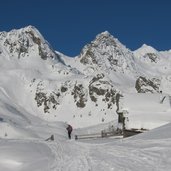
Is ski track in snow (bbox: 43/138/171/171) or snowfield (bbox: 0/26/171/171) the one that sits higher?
snowfield (bbox: 0/26/171/171)

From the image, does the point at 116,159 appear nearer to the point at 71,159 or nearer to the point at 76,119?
the point at 71,159

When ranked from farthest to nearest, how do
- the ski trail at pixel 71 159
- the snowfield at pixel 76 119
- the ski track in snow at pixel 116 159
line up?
the snowfield at pixel 76 119
the ski trail at pixel 71 159
the ski track in snow at pixel 116 159

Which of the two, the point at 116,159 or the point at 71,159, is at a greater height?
the point at 71,159

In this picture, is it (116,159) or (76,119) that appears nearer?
(116,159)

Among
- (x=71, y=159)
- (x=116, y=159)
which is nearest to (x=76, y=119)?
(x=71, y=159)

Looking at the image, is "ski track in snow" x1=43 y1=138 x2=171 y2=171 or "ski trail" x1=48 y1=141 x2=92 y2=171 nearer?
"ski track in snow" x1=43 y1=138 x2=171 y2=171

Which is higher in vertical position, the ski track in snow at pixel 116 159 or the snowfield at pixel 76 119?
the snowfield at pixel 76 119

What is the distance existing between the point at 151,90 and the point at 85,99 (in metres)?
21.3

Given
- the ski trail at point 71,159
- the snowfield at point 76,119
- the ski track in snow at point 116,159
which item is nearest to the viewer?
the ski track in snow at point 116,159

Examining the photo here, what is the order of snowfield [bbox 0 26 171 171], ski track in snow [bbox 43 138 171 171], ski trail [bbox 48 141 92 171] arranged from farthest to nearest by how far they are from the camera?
1. snowfield [bbox 0 26 171 171]
2. ski trail [bbox 48 141 92 171]
3. ski track in snow [bbox 43 138 171 171]

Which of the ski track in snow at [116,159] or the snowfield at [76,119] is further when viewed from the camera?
the snowfield at [76,119]

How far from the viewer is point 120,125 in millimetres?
60844

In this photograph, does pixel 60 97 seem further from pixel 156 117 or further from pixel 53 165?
pixel 53 165

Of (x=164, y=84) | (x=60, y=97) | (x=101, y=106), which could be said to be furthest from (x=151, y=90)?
(x=60, y=97)
